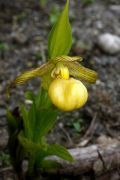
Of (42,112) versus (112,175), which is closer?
(42,112)

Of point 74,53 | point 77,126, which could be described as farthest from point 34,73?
point 74,53

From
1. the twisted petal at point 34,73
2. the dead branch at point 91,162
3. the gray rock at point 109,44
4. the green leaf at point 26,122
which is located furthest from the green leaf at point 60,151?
the gray rock at point 109,44

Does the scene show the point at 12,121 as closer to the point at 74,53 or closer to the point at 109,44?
the point at 74,53

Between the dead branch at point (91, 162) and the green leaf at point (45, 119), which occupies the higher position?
the green leaf at point (45, 119)

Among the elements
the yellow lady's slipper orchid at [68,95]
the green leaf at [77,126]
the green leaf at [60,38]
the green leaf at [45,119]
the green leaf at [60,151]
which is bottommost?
the green leaf at [77,126]

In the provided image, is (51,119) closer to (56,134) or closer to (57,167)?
(57,167)

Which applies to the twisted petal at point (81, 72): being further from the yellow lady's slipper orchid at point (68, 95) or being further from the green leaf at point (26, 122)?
the green leaf at point (26, 122)

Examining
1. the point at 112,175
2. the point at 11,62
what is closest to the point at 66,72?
the point at 112,175

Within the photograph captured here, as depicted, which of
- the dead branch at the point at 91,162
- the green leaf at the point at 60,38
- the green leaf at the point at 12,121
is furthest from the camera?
the dead branch at the point at 91,162
